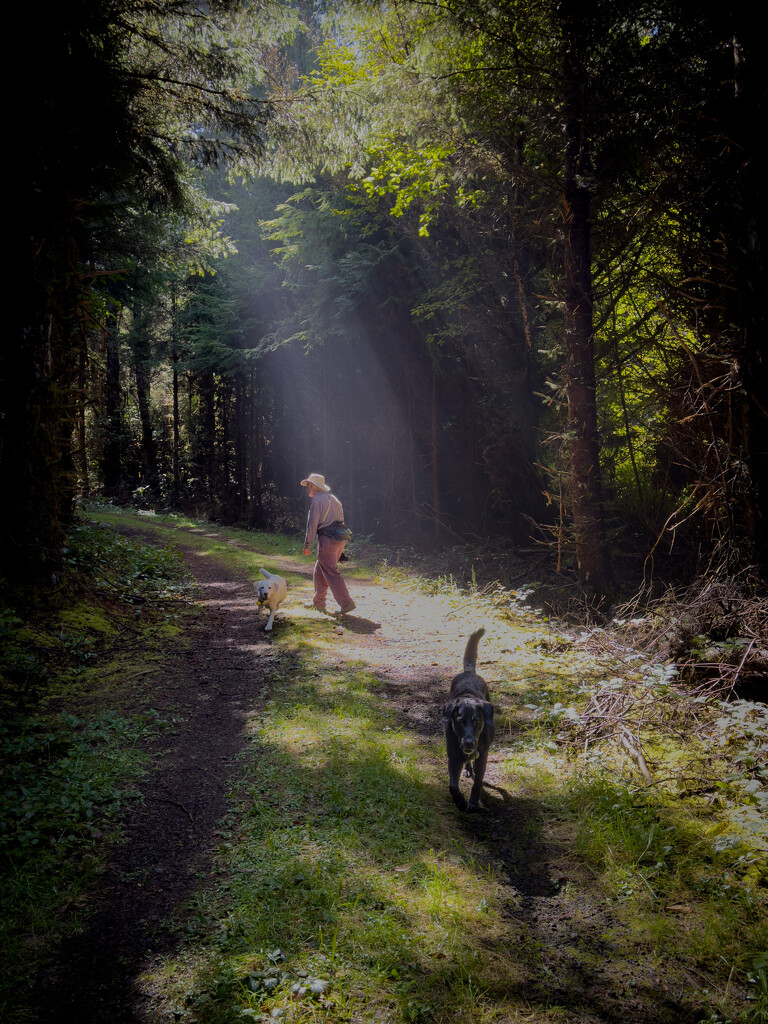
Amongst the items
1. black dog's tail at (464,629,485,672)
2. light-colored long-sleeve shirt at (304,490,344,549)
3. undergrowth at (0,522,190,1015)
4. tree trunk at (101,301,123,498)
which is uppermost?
tree trunk at (101,301,123,498)

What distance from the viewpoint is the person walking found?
30.5 feet

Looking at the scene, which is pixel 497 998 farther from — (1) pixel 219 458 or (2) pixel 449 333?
(1) pixel 219 458

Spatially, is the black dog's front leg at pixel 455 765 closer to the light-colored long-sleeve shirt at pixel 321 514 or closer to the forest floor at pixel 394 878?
the forest floor at pixel 394 878

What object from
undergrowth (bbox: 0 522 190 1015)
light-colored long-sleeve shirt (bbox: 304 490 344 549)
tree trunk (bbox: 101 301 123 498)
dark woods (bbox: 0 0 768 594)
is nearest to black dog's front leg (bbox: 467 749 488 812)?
undergrowth (bbox: 0 522 190 1015)

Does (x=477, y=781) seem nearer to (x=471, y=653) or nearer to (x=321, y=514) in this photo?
(x=471, y=653)

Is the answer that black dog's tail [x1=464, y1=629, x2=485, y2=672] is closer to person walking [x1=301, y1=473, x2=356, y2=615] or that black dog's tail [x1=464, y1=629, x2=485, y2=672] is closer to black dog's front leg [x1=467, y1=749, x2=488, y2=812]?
black dog's front leg [x1=467, y1=749, x2=488, y2=812]

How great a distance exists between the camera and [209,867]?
3.32 m

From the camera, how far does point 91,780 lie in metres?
3.96

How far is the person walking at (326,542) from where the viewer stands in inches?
366

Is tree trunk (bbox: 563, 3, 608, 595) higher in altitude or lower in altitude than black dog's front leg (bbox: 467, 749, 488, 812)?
higher

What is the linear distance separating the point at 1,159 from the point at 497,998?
8995 millimetres

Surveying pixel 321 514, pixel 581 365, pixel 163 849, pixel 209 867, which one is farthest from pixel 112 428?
pixel 209 867

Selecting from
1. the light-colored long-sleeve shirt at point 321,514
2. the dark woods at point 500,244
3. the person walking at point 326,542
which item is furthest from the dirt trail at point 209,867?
the dark woods at point 500,244

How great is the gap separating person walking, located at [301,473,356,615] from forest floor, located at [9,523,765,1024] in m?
2.23
